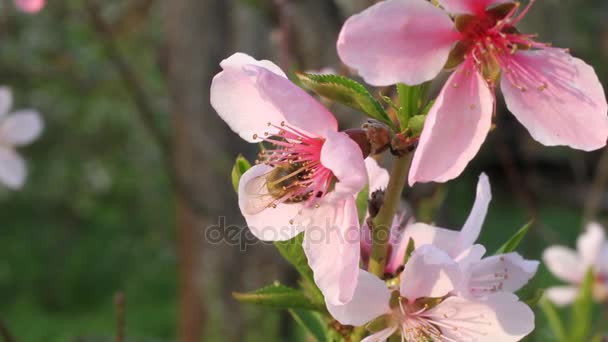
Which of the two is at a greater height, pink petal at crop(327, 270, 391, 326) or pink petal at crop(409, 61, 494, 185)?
pink petal at crop(409, 61, 494, 185)

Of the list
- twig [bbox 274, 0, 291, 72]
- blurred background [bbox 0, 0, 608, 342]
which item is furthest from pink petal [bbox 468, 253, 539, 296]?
twig [bbox 274, 0, 291, 72]

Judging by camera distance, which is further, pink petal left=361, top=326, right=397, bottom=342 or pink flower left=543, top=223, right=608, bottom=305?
pink flower left=543, top=223, right=608, bottom=305

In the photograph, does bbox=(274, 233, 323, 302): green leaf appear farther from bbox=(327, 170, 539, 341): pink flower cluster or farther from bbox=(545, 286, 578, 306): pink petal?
bbox=(545, 286, 578, 306): pink petal

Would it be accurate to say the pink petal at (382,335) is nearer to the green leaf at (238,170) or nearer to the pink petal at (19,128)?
the green leaf at (238,170)

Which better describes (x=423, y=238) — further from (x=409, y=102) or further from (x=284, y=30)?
(x=284, y=30)

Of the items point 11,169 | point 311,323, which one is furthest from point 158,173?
point 311,323

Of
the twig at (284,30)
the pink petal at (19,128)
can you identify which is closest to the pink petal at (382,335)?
the twig at (284,30)
